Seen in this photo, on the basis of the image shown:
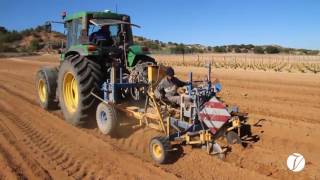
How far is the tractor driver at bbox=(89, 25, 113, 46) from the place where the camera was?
8359mm

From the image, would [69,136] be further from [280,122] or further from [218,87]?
[280,122]

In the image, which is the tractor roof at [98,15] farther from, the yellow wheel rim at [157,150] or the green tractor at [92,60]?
the yellow wheel rim at [157,150]

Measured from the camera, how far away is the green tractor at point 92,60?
7.63m

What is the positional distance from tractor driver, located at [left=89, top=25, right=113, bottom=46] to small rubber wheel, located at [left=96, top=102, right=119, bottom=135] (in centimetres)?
161

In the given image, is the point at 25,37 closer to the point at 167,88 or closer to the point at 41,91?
the point at 41,91

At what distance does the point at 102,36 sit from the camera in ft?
27.6

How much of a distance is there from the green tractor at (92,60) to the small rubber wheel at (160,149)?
1.77 m

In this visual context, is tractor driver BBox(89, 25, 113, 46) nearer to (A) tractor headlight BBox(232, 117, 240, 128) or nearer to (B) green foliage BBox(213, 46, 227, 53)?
(A) tractor headlight BBox(232, 117, 240, 128)

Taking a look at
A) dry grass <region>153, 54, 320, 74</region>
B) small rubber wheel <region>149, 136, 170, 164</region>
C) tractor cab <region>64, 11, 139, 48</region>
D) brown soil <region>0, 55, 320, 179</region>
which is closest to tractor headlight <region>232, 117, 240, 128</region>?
brown soil <region>0, 55, 320, 179</region>

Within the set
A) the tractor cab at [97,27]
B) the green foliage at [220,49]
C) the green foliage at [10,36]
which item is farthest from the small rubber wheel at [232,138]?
the green foliage at [220,49]

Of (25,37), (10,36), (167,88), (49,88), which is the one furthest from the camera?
(25,37)

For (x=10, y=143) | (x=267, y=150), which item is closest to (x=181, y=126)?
(x=267, y=150)

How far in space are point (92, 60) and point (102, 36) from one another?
2.11 feet

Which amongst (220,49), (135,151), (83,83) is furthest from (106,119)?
(220,49)
